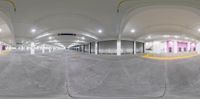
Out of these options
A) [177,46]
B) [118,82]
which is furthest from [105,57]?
[177,46]

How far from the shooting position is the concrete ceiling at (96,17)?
370cm

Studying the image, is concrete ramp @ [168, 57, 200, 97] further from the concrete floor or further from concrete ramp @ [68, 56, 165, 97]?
concrete ramp @ [68, 56, 165, 97]

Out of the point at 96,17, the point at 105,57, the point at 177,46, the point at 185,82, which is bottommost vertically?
the point at 185,82

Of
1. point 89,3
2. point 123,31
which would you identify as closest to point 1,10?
point 89,3

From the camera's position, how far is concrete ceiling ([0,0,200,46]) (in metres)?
3.70

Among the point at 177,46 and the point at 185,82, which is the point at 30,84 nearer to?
the point at 185,82

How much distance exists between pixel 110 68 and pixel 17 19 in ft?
10.4

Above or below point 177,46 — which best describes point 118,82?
below

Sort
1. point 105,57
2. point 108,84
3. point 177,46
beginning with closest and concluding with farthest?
point 108,84
point 105,57
point 177,46

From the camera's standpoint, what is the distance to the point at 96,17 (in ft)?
13.4

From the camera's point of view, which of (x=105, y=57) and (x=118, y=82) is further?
(x=105, y=57)

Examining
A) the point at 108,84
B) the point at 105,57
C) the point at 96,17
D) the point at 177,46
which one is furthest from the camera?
the point at 177,46

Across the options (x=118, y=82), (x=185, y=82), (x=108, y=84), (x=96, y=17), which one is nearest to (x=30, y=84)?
(x=108, y=84)

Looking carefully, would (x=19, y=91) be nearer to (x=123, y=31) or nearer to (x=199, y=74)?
(x=199, y=74)
